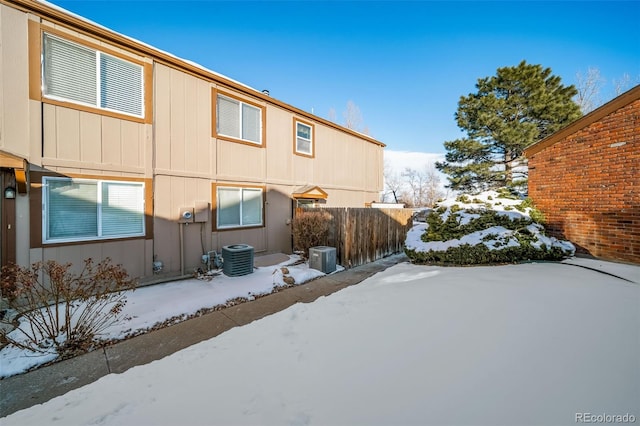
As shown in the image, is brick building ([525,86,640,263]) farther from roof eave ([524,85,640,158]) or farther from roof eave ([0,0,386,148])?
roof eave ([0,0,386,148])

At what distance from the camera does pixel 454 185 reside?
17.0 meters

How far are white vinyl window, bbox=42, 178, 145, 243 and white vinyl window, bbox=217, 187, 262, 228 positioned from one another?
2032mm

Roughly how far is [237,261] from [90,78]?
5.13 meters

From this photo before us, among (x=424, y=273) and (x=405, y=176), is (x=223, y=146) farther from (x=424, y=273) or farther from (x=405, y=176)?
(x=405, y=176)

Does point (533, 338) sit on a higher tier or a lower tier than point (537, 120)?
lower

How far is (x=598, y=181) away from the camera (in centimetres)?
607

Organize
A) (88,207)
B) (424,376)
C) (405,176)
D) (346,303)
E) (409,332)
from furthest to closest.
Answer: (405,176)
(88,207)
(346,303)
(409,332)
(424,376)

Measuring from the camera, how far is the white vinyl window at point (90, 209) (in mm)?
4910

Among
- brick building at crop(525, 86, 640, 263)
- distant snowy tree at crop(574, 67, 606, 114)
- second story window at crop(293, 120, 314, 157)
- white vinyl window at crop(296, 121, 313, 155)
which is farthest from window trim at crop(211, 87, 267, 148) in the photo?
distant snowy tree at crop(574, 67, 606, 114)

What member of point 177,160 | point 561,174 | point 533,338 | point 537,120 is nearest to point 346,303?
point 533,338

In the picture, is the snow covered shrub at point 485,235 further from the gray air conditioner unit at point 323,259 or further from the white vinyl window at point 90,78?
the white vinyl window at point 90,78

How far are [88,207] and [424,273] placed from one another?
7.39 metres

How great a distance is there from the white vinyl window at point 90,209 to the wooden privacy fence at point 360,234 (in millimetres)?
5044

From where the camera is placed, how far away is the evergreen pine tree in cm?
1448
